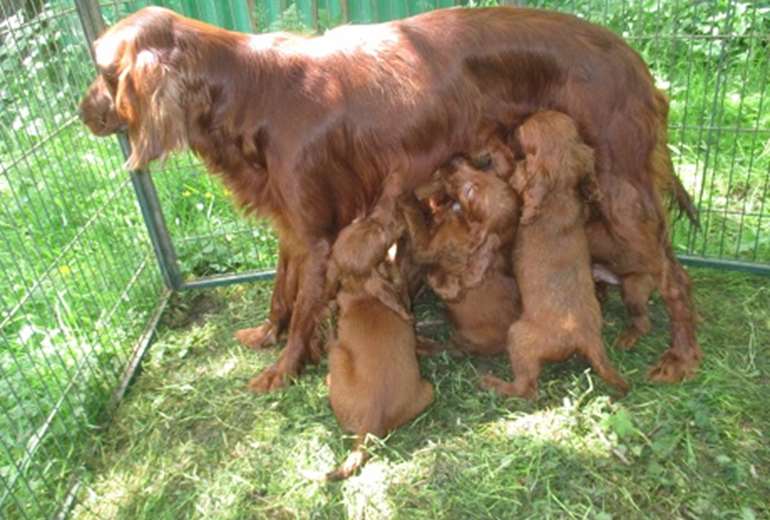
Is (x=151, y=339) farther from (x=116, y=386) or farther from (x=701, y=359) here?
(x=701, y=359)

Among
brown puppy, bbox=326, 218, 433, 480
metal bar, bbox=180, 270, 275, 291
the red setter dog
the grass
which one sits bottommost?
the grass

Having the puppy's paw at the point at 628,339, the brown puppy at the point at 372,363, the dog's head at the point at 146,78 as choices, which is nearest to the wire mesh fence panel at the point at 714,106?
the puppy's paw at the point at 628,339

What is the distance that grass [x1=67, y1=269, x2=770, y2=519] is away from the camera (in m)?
2.49

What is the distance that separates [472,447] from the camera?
2.71 m

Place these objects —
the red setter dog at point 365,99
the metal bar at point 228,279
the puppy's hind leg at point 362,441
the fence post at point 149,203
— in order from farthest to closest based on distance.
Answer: the metal bar at point 228,279 → the fence post at point 149,203 → the red setter dog at point 365,99 → the puppy's hind leg at point 362,441

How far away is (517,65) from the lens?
2.76 m

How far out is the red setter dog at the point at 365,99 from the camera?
2701mm

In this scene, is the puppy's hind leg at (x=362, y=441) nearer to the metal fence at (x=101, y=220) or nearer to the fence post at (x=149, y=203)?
the metal fence at (x=101, y=220)

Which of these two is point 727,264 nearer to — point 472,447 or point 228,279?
point 472,447

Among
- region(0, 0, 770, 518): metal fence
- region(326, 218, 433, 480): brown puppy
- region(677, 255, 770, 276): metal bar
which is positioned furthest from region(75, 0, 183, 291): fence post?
region(677, 255, 770, 276): metal bar

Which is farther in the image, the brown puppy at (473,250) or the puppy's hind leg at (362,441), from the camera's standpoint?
the brown puppy at (473,250)

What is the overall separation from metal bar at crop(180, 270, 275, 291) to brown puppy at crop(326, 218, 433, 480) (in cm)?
112

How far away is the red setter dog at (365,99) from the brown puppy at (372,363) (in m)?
0.18

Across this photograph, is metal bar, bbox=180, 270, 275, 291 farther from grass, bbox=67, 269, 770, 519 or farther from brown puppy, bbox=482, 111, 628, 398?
brown puppy, bbox=482, 111, 628, 398
